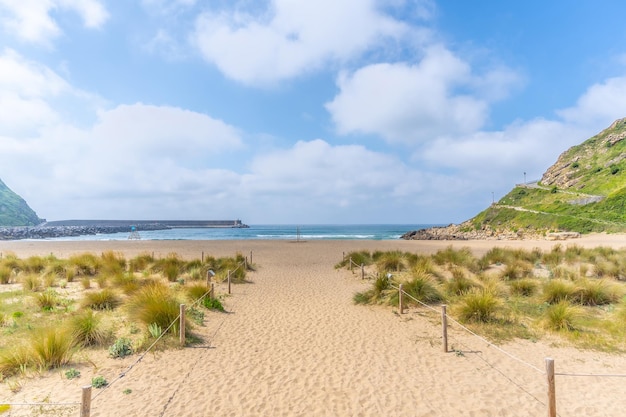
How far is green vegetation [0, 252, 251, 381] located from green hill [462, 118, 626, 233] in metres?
47.0

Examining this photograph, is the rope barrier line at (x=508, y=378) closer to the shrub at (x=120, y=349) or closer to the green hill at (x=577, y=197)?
the shrub at (x=120, y=349)

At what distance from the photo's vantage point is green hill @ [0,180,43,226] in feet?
378

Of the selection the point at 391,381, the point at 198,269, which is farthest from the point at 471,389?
the point at 198,269

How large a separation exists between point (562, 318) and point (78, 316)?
12.4 m

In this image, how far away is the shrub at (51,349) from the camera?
19.2 ft

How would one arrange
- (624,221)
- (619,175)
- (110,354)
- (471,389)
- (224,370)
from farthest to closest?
1. (619,175)
2. (624,221)
3. (110,354)
4. (224,370)
5. (471,389)

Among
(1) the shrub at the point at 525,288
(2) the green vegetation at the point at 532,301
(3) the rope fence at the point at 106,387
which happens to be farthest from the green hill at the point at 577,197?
(3) the rope fence at the point at 106,387

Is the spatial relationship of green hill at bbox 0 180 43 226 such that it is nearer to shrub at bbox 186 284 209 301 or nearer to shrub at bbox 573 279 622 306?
shrub at bbox 186 284 209 301

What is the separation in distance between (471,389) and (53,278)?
647 inches

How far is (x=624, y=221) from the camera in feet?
123

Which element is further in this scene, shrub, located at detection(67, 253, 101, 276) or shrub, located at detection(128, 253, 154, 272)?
shrub, located at detection(128, 253, 154, 272)

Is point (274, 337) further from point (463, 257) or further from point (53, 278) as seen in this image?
point (463, 257)

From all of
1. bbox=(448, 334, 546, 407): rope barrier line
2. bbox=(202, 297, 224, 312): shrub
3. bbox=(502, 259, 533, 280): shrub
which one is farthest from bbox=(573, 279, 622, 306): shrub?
bbox=(202, 297, 224, 312): shrub

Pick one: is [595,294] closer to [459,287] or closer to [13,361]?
[459,287]
